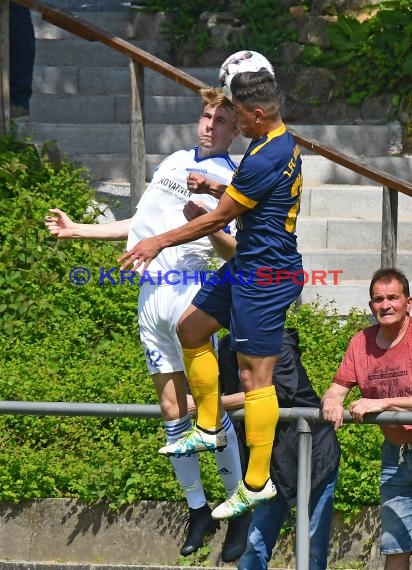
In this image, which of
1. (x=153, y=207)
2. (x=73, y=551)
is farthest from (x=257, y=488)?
(x=73, y=551)

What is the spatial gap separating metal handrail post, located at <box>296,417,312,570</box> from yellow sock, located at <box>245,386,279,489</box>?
0.12m

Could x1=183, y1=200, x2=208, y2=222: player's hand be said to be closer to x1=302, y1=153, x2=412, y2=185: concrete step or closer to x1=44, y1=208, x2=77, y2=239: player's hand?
x1=44, y1=208, x2=77, y2=239: player's hand

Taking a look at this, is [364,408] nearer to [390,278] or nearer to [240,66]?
[390,278]

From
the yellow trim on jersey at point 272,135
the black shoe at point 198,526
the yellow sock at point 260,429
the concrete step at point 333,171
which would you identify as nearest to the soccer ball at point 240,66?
the yellow trim on jersey at point 272,135

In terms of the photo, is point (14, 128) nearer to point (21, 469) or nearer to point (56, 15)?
point (56, 15)

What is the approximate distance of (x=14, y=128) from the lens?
955cm

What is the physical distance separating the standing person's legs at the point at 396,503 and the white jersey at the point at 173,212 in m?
1.22

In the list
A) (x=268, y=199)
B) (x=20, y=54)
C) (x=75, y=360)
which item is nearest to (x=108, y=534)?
(x=75, y=360)

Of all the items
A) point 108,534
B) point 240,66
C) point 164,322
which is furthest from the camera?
point 108,534

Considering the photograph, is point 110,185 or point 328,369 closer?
point 328,369

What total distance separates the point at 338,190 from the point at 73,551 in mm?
3474

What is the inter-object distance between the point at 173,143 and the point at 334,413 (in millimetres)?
5183

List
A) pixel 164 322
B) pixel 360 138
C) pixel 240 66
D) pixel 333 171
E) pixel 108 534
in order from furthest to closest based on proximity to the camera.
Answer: pixel 360 138 → pixel 333 171 → pixel 108 534 → pixel 164 322 → pixel 240 66

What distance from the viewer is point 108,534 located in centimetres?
757
